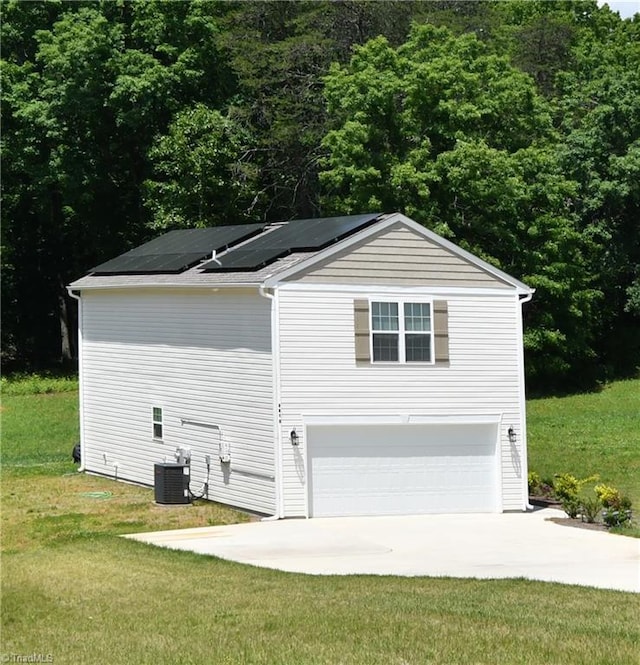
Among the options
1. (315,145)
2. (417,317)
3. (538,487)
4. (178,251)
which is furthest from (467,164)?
(417,317)

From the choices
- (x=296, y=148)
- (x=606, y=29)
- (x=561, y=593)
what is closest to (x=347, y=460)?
(x=561, y=593)

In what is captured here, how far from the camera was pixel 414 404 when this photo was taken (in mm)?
24047

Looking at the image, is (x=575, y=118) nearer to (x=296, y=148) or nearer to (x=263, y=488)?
(x=296, y=148)

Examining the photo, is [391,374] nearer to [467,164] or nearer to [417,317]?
[417,317]

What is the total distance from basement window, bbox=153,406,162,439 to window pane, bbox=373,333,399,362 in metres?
5.33

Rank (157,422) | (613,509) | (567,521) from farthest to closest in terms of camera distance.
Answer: (157,422) < (567,521) < (613,509)

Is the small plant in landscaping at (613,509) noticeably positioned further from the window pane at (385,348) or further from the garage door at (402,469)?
the window pane at (385,348)

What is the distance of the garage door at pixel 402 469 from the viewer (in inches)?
924

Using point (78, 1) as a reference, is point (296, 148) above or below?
below

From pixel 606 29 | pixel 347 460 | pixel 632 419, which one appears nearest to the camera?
pixel 347 460

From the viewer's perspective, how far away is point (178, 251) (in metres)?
28.2

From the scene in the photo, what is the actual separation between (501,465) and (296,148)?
23.4 meters

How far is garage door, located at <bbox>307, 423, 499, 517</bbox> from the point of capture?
23469 millimetres

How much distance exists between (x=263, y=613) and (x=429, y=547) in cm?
726
